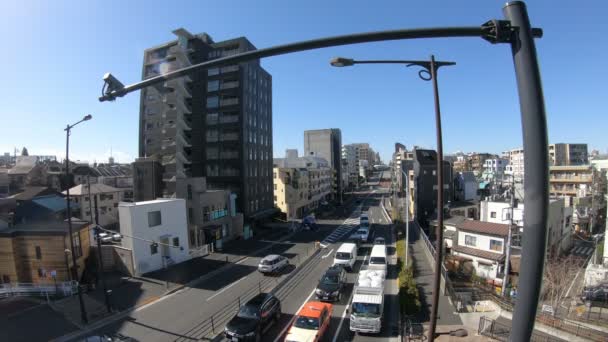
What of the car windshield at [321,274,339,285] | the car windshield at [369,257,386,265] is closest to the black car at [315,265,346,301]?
the car windshield at [321,274,339,285]

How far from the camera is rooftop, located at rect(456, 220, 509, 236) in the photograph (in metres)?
24.2

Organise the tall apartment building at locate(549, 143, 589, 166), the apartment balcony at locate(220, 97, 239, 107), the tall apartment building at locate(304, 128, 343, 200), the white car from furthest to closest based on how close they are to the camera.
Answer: the tall apartment building at locate(549, 143, 589, 166), the tall apartment building at locate(304, 128, 343, 200), the apartment balcony at locate(220, 97, 239, 107), the white car

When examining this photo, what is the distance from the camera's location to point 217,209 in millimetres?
A: 34031

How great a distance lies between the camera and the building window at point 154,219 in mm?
24344

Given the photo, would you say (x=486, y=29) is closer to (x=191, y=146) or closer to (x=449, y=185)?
(x=191, y=146)

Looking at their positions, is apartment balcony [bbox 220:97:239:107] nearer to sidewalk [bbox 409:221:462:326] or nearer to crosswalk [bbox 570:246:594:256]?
sidewalk [bbox 409:221:462:326]

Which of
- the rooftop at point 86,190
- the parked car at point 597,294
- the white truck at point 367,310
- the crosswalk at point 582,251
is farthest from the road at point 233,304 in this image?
the rooftop at point 86,190

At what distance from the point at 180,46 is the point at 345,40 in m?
48.0

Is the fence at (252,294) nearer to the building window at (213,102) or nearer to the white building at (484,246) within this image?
the white building at (484,246)

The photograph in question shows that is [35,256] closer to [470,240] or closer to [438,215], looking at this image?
[438,215]

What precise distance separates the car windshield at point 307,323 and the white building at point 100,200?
3802cm

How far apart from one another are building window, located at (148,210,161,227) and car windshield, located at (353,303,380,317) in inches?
748

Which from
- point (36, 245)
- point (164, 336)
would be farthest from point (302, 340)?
point (36, 245)

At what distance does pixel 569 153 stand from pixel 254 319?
4729 inches
